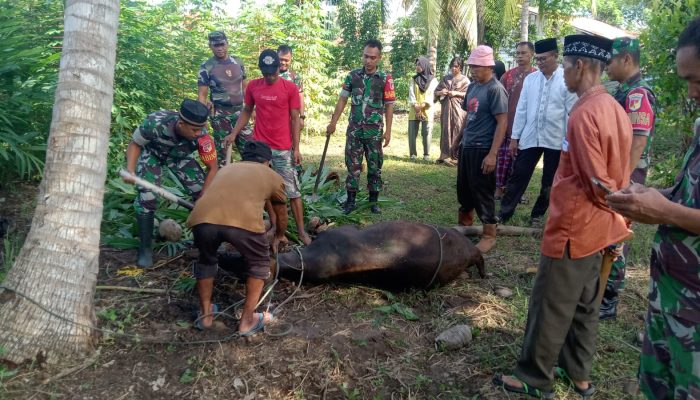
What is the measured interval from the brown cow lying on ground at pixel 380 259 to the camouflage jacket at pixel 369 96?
7.40 feet

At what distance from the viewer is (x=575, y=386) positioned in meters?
3.14

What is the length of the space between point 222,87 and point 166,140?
2.83 m

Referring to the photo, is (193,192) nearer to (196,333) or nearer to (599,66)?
(196,333)

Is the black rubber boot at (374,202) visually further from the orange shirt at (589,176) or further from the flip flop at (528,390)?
the orange shirt at (589,176)

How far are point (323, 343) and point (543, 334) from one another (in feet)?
4.78

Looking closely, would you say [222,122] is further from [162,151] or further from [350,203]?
[162,151]

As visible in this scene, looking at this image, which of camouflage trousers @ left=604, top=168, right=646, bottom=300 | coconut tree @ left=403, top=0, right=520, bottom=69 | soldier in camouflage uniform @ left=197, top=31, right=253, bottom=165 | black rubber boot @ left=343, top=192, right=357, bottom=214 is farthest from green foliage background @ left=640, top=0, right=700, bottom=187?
coconut tree @ left=403, top=0, right=520, bottom=69

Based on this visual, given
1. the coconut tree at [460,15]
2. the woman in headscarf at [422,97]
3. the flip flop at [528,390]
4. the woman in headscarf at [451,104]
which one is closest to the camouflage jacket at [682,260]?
the flip flop at [528,390]

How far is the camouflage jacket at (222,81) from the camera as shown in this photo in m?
7.09

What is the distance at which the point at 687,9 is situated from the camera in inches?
221

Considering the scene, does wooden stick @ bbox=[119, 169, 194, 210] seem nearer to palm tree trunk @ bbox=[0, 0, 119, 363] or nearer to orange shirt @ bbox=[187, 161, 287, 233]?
orange shirt @ bbox=[187, 161, 287, 233]

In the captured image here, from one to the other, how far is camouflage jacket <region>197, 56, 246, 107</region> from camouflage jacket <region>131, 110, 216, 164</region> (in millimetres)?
2663

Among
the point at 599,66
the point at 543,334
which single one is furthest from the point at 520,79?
the point at 543,334

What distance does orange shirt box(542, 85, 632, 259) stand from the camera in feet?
8.54
